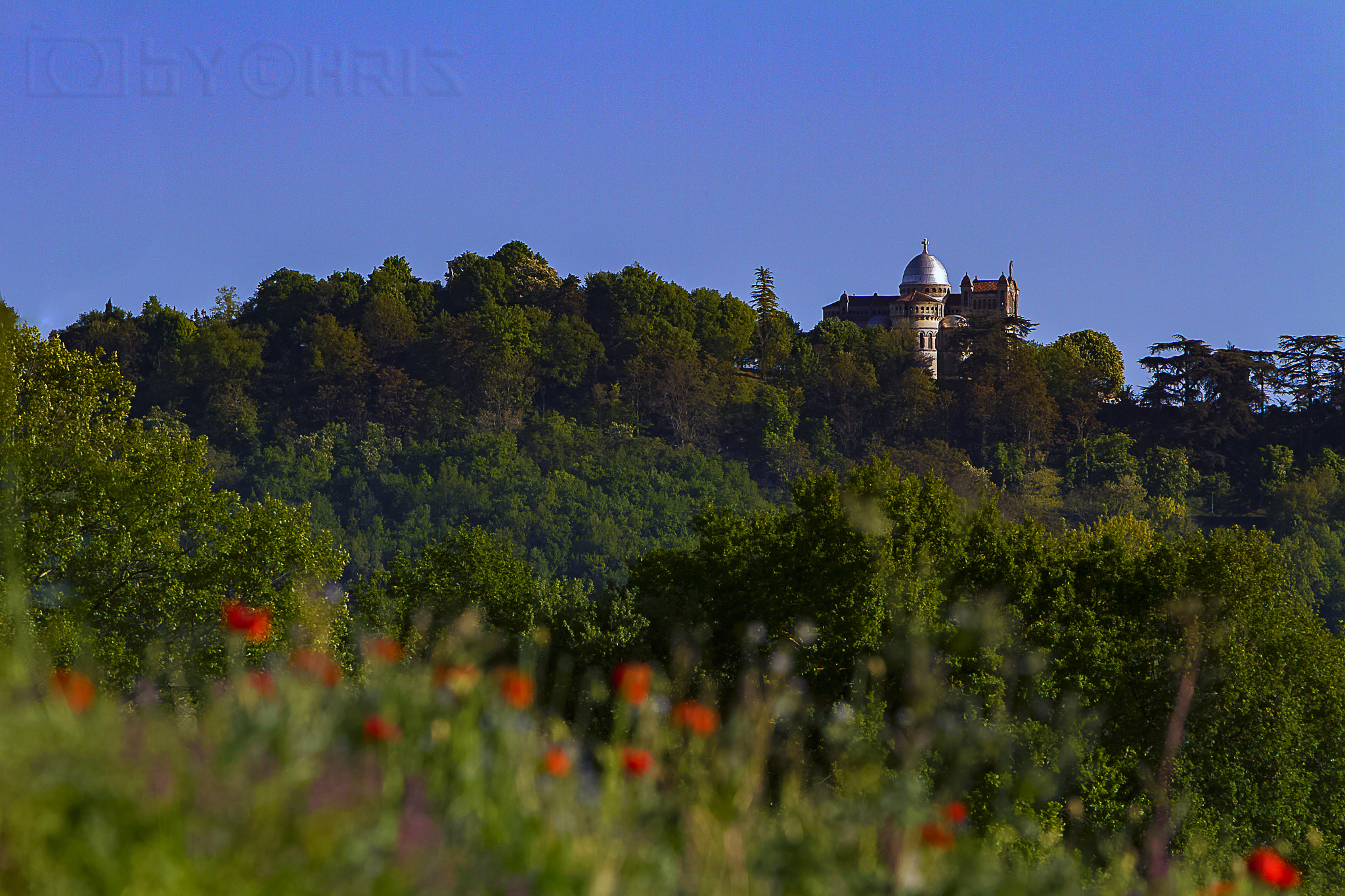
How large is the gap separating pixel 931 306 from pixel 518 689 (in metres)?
119

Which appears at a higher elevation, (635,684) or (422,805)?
(635,684)

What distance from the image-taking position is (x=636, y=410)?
11031 cm

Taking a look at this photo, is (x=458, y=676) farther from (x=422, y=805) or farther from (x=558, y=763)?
(x=422, y=805)

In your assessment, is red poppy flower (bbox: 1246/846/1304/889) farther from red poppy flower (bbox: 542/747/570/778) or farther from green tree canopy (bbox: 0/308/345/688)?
green tree canopy (bbox: 0/308/345/688)

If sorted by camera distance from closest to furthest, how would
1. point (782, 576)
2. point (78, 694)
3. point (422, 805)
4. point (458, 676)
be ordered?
point (422, 805), point (78, 694), point (458, 676), point (782, 576)

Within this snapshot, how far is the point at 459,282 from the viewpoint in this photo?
388 ft

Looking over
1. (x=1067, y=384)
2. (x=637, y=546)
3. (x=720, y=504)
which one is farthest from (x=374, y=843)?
(x=1067, y=384)

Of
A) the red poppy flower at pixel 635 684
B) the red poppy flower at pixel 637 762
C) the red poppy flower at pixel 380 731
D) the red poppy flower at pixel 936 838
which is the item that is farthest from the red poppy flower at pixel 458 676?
the red poppy flower at pixel 936 838

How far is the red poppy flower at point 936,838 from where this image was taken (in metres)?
3.75

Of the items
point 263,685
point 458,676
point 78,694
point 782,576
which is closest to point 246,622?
point 263,685

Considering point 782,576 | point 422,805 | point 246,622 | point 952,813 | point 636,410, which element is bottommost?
point 782,576

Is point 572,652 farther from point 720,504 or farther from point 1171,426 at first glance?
point 1171,426

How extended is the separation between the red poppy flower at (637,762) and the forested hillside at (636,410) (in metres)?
84.9

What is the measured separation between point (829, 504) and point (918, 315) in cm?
9332
